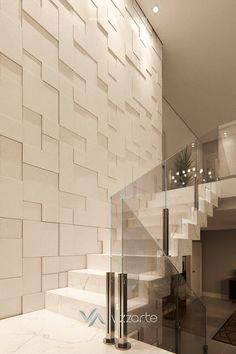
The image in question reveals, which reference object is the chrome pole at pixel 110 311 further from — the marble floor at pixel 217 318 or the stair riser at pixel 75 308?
the marble floor at pixel 217 318

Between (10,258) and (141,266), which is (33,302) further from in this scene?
(141,266)

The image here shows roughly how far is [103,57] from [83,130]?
1.26 metres

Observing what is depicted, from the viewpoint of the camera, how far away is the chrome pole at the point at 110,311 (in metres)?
2.12

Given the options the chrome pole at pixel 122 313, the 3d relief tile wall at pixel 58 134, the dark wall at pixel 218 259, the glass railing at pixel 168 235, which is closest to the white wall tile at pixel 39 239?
the 3d relief tile wall at pixel 58 134

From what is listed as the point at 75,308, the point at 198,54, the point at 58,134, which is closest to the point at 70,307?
the point at 75,308

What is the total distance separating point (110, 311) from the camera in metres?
2.15

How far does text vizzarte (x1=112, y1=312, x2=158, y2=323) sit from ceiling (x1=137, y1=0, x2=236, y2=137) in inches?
200

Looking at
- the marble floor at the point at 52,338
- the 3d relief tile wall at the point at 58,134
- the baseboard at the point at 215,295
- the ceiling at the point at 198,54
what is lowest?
the baseboard at the point at 215,295

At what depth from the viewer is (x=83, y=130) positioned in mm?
3811

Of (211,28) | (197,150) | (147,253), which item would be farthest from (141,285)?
(211,28)

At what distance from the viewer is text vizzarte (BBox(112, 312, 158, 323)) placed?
2113 mm

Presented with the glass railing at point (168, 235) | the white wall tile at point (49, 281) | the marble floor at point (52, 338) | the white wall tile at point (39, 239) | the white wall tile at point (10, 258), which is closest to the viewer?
the marble floor at point (52, 338)

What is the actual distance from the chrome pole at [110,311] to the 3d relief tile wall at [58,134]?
1080mm

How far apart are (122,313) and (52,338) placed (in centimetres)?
55
